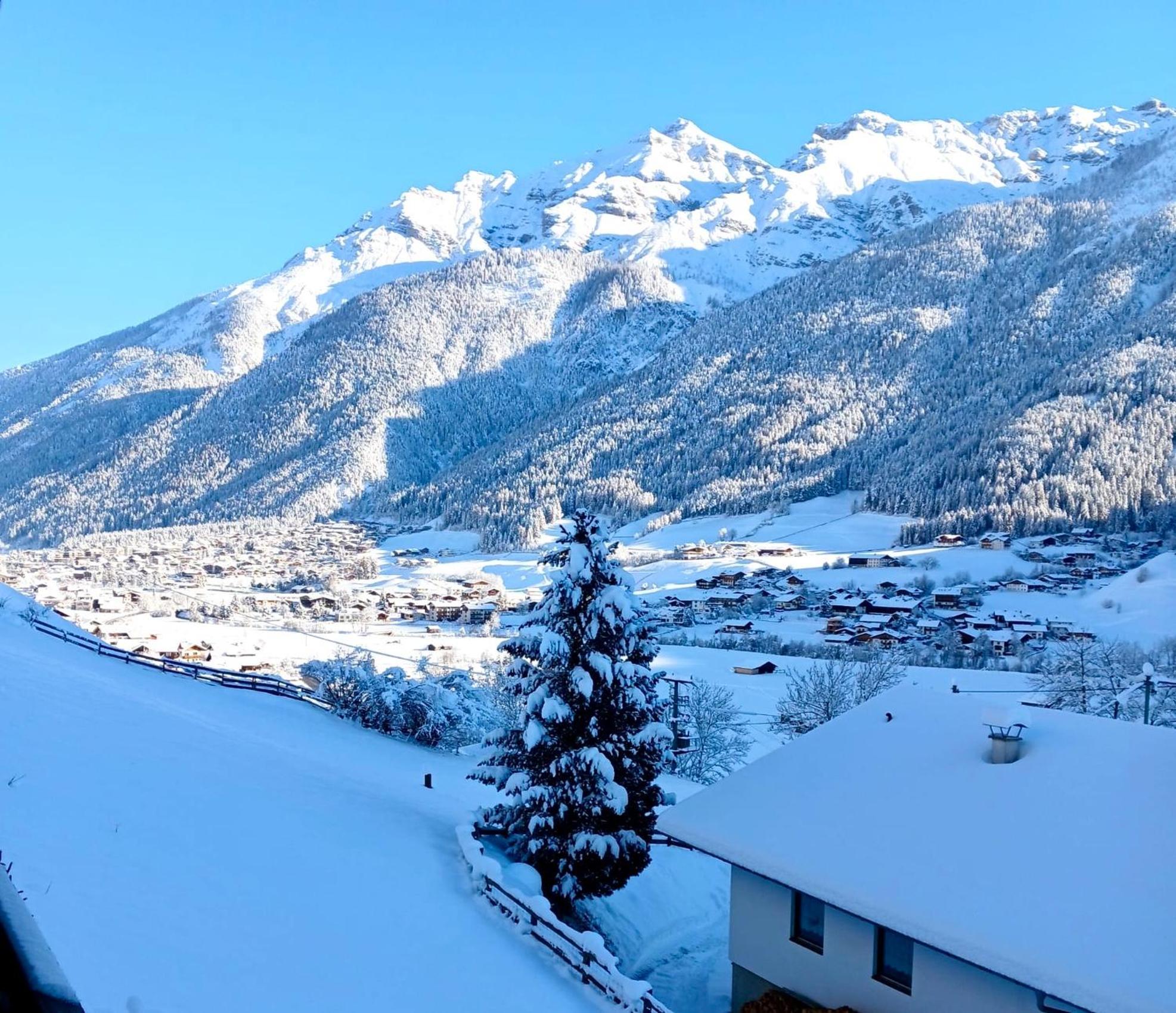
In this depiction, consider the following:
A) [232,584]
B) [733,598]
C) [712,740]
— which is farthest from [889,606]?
[232,584]

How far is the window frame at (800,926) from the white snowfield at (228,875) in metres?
2.58

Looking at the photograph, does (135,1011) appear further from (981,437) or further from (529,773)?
(981,437)

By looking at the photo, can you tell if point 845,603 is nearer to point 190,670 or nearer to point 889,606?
point 889,606

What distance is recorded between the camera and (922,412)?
500 ft

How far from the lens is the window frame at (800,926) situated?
10281mm

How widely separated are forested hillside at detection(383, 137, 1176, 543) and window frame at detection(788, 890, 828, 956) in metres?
102

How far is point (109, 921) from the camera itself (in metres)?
7.50

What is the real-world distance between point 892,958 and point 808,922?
1171 millimetres

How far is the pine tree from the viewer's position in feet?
42.3

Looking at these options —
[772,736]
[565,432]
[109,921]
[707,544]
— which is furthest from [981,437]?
[109,921]

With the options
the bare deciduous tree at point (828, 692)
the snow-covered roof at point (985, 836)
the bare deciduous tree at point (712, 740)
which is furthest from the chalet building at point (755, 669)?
the snow-covered roof at point (985, 836)

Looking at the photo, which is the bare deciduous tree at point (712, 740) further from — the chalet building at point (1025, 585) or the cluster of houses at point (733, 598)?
the chalet building at point (1025, 585)

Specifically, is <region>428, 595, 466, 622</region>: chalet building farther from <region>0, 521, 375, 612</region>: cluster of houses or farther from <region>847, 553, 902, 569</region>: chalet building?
<region>847, 553, 902, 569</region>: chalet building

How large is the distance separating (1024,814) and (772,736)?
26.0m
